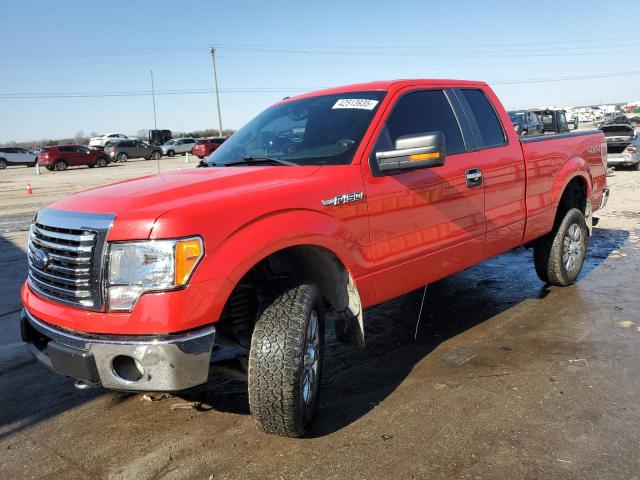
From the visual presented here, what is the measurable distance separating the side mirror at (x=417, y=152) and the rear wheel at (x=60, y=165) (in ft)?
109

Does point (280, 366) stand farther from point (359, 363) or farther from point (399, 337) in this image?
point (399, 337)

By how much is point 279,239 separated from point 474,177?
6.50 ft

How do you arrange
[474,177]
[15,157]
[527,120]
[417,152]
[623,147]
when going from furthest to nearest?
[15,157] → [527,120] → [623,147] → [474,177] → [417,152]

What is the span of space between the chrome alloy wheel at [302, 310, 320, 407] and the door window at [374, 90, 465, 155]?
119cm

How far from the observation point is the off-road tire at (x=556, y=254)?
211 inches

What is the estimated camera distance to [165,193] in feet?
8.86

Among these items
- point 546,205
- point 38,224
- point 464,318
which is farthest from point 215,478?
point 546,205

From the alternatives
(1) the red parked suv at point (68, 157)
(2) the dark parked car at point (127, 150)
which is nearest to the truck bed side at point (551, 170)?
(1) the red parked suv at point (68, 157)

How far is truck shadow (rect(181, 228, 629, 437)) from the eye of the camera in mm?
3363

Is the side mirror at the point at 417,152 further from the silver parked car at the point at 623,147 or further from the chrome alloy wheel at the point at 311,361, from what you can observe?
the silver parked car at the point at 623,147

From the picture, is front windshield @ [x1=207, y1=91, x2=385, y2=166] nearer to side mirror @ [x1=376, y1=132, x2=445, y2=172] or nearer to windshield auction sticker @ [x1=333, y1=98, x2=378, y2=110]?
windshield auction sticker @ [x1=333, y1=98, x2=378, y2=110]

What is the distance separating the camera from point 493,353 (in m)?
3.97

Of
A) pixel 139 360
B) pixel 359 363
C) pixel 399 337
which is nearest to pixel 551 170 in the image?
pixel 399 337

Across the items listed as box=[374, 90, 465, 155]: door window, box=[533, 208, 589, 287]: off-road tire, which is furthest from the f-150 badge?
box=[533, 208, 589, 287]: off-road tire
